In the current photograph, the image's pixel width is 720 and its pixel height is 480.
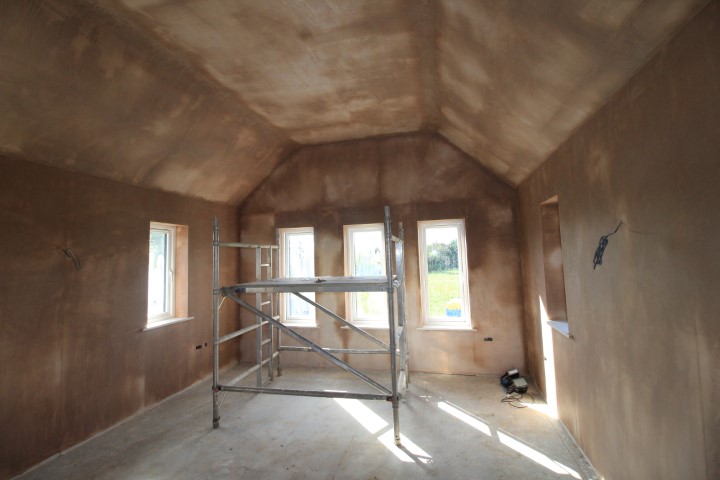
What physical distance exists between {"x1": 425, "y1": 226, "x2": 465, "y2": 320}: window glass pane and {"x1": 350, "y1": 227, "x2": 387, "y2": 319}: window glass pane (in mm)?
673

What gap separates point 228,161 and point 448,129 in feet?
9.29

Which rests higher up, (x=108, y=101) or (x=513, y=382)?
(x=108, y=101)

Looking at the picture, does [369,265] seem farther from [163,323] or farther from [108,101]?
[108,101]

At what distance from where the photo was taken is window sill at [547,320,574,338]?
8.87 ft

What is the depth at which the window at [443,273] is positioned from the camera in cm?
453

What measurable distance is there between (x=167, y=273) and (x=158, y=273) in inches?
4.5

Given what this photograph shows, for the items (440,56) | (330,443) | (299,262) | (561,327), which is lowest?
(330,443)

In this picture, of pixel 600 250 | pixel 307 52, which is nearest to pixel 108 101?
pixel 307 52

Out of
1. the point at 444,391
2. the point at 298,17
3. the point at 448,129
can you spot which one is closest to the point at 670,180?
the point at 298,17

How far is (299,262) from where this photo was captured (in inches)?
201

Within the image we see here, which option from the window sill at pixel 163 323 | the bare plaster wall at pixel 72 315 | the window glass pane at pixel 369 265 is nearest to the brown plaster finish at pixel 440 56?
the bare plaster wall at pixel 72 315

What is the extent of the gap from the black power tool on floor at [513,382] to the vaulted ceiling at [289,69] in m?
2.40

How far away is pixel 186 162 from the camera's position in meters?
3.73

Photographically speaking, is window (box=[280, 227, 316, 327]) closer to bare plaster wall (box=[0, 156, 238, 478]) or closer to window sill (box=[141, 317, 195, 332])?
window sill (box=[141, 317, 195, 332])
